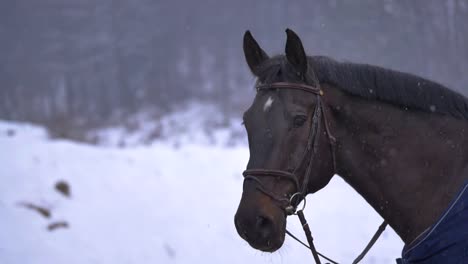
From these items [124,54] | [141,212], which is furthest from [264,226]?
[124,54]

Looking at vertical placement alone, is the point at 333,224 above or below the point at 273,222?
below

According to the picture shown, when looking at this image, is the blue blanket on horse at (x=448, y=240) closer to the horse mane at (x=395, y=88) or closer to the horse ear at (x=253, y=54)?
the horse mane at (x=395, y=88)

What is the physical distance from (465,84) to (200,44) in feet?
68.7

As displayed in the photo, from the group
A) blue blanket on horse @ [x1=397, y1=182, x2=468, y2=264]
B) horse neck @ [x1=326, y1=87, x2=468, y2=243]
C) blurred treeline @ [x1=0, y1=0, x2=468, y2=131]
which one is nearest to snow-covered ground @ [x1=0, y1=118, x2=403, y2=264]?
horse neck @ [x1=326, y1=87, x2=468, y2=243]

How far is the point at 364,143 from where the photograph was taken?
8.27 ft

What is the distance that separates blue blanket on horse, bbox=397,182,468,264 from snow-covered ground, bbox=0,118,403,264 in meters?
3.40

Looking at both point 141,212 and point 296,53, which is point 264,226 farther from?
point 141,212

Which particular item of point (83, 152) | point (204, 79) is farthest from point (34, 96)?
point (83, 152)

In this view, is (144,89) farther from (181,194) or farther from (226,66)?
(181,194)

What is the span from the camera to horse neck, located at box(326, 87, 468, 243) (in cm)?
243

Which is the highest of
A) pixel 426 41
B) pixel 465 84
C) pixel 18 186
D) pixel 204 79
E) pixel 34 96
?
pixel 426 41

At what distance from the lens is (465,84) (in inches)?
521

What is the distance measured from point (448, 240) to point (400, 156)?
0.48 m

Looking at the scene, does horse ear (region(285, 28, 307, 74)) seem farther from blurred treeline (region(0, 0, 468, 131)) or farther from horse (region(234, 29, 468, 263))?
blurred treeline (region(0, 0, 468, 131))
